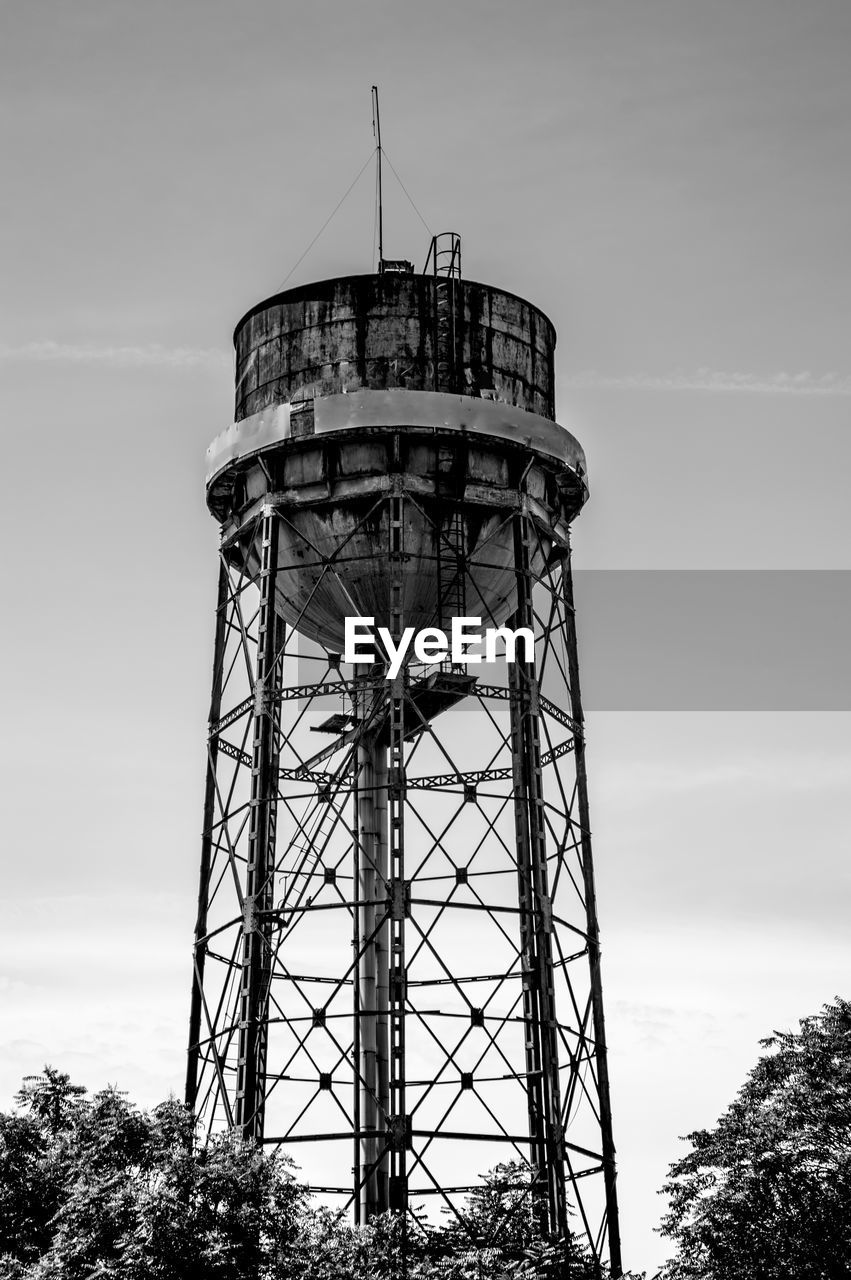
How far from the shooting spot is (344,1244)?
25.7 m

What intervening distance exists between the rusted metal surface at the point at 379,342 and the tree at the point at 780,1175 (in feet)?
43.3

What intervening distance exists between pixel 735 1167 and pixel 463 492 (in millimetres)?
12918

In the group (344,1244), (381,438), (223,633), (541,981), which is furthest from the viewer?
(223,633)

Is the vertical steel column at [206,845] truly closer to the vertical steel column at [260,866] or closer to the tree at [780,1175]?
the vertical steel column at [260,866]

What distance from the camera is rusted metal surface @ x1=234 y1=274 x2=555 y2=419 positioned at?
34.6 metres

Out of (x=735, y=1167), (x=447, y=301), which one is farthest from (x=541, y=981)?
(x=447, y=301)

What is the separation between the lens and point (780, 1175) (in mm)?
31969

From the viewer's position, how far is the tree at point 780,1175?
1232 inches

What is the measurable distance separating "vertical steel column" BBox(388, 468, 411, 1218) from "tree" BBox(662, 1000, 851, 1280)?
655 centimetres

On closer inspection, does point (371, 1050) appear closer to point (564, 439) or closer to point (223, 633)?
point (223, 633)

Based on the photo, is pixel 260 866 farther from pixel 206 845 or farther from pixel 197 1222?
pixel 197 1222

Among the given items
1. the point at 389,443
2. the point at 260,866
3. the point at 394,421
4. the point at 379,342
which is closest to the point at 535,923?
the point at 260,866

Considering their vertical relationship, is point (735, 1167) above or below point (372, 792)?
below

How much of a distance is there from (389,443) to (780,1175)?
14.5m
